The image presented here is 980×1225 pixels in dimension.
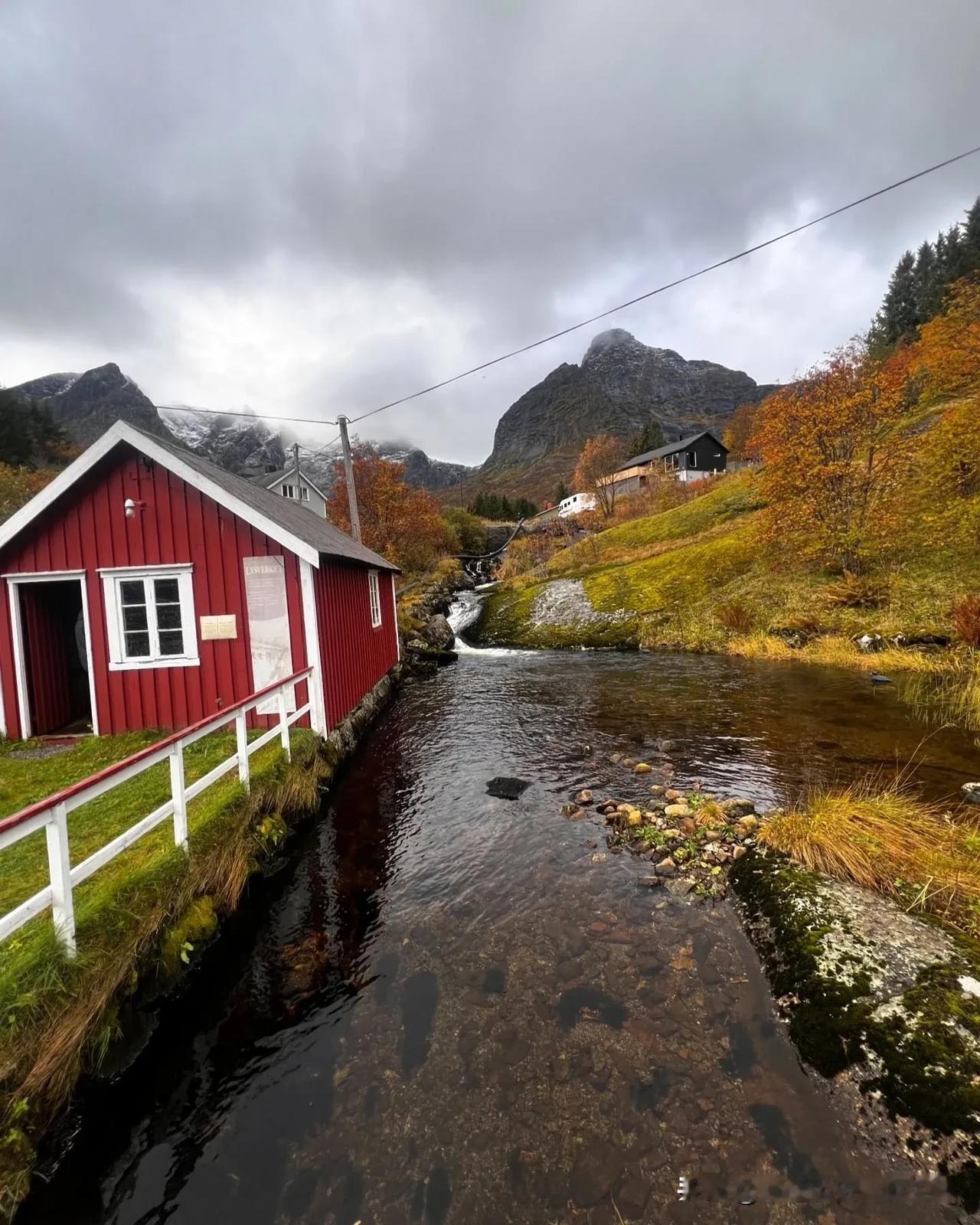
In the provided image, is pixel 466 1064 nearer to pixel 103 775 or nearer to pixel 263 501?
pixel 103 775

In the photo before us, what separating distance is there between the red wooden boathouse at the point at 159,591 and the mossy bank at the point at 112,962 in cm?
348

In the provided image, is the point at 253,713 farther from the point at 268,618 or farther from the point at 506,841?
the point at 506,841

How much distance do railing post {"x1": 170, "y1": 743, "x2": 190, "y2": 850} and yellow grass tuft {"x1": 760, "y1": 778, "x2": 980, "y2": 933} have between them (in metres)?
6.18

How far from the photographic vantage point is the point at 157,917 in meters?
4.54

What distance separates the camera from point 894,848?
5.27m

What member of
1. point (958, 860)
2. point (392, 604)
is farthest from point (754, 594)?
point (958, 860)

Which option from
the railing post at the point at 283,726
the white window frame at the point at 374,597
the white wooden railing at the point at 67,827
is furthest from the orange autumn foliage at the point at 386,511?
the white wooden railing at the point at 67,827

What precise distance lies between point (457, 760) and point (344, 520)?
92.8 ft

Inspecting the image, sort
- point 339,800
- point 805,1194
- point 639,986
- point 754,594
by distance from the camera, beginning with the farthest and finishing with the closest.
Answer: point 754,594 → point 339,800 → point 639,986 → point 805,1194

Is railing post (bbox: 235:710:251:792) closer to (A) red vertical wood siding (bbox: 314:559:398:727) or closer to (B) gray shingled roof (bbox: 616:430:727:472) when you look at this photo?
(A) red vertical wood siding (bbox: 314:559:398:727)

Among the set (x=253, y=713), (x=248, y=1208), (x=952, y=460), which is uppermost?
(x=952, y=460)

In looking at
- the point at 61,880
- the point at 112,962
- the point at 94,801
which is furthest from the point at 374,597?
the point at 61,880

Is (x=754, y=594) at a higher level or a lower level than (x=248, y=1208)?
higher

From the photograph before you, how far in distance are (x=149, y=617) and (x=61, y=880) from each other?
23.8ft
